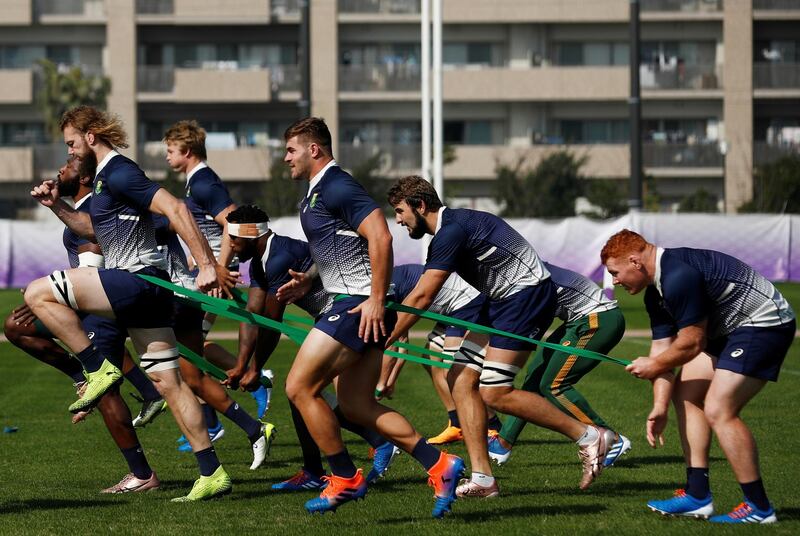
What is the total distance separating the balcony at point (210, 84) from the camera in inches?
2168

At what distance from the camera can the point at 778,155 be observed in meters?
55.6

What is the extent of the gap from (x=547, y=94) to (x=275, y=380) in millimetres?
41631

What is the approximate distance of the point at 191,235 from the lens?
7672mm

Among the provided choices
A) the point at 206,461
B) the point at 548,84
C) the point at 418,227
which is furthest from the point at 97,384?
the point at 548,84

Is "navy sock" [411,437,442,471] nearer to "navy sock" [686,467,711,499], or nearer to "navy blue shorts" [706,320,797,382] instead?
A: "navy sock" [686,467,711,499]

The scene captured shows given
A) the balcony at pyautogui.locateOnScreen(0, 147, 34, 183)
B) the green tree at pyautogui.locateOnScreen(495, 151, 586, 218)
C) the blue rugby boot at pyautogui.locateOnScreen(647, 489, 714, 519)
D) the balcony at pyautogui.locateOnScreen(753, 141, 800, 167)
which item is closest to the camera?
the blue rugby boot at pyautogui.locateOnScreen(647, 489, 714, 519)

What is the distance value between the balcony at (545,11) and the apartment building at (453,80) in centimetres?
6

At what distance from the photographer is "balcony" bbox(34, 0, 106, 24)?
184 feet

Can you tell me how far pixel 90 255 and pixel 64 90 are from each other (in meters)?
46.8

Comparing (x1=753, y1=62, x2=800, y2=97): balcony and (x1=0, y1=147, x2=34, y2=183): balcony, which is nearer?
(x1=0, y1=147, x2=34, y2=183): balcony

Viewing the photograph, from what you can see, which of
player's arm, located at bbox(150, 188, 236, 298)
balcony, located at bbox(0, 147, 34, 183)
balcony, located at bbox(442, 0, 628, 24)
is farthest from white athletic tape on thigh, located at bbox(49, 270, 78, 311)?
balcony, located at bbox(0, 147, 34, 183)

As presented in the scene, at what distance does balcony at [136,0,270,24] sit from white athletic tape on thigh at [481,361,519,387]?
48703mm

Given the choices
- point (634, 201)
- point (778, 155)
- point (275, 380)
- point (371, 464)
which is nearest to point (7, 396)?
point (275, 380)

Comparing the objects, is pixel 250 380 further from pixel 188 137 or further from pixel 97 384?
pixel 188 137
